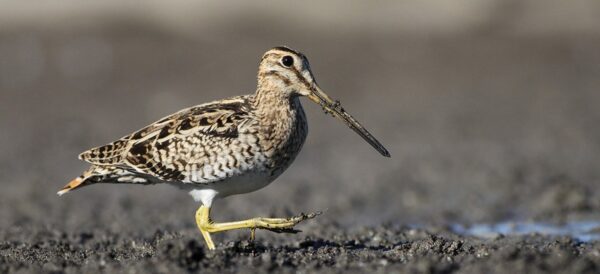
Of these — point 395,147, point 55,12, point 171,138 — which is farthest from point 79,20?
point 171,138

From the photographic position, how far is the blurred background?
13.0m

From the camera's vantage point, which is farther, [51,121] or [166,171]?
[51,121]

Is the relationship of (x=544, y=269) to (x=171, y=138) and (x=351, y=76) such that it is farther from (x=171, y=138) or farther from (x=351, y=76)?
(x=351, y=76)

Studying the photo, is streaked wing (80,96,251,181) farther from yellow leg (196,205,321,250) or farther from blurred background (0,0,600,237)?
blurred background (0,0,600,237)

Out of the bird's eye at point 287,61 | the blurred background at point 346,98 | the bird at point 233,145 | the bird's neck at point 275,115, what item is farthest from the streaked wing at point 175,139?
the blurred background at point 346,98

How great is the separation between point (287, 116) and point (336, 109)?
1.53ft

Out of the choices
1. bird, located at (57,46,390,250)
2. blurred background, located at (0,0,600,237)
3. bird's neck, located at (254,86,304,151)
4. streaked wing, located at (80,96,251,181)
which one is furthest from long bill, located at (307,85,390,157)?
blurred background, located at (0,0,600,237)

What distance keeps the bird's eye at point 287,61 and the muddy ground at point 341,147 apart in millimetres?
1596

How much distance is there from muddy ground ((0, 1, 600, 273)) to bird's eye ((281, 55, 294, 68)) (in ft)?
5.24

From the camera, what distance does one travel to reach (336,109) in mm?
8930

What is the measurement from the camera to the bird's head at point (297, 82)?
29.3 feet

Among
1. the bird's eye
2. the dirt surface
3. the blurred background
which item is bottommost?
the dirt surface

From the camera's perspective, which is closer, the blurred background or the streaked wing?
the streaked wing

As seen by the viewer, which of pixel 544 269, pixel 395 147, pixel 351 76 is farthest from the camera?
pixel 351 76
